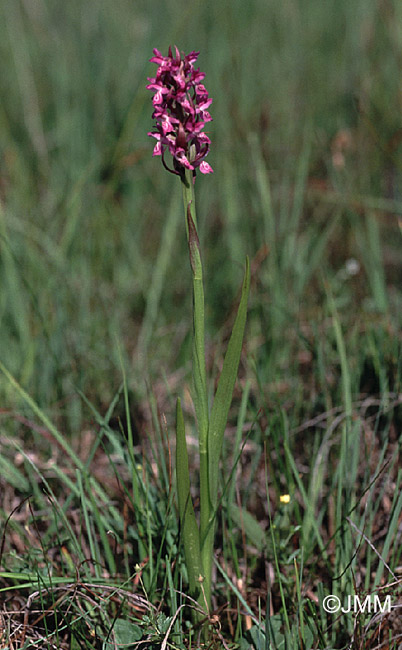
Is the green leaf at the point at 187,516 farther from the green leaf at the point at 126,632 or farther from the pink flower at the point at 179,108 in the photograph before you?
the pink flower at the point at 179,108

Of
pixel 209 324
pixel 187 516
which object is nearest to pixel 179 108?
pixel 187 516

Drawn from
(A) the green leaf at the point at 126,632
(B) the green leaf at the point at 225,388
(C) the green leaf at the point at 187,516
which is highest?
(B) the green leaf at the point at 225,388

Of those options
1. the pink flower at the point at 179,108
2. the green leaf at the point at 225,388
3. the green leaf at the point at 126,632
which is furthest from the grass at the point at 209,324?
the pink flower at the point at 179,108

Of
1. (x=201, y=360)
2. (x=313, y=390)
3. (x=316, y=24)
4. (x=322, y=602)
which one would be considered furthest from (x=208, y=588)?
(x=316, y=24)

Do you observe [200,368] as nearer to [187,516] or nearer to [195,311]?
[195,311]

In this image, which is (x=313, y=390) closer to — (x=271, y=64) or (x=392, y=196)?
(x=392, y=196)

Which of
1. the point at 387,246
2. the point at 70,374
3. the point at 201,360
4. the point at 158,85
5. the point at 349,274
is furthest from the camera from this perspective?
the point at 387,246
